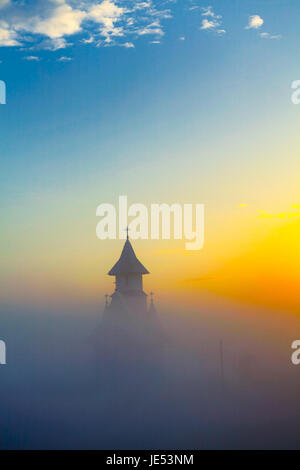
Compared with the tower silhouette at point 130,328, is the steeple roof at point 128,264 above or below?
above

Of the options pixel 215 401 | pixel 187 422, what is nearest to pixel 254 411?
pixel 215 401

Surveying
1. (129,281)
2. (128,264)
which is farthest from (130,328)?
(128,264)

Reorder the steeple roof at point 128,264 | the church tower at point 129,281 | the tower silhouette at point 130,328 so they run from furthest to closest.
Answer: the steeple roof at point 128,264, the church tower at point 129,281, the tower silhouette at point 130,328

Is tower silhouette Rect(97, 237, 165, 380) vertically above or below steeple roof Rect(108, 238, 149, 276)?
below

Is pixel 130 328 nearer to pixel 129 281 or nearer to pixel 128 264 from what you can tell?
pixel 129 281

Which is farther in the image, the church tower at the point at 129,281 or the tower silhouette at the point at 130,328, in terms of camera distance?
the church tower at the point at 129,281

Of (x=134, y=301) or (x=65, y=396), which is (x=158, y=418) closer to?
(x=65, y=396)

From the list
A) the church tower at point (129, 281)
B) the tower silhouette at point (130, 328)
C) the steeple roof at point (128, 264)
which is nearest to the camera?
the tower silhouette at point (130, 328)

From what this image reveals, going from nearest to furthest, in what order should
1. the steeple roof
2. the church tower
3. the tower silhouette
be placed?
the tower silhouette
the church tower
the steeple roof

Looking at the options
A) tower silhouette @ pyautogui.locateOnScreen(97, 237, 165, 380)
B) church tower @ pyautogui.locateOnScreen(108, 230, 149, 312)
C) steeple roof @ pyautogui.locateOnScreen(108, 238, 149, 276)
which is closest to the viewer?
tower silhouette @ pyautogui.locateOnScreen(97, 237, 165, 380)
